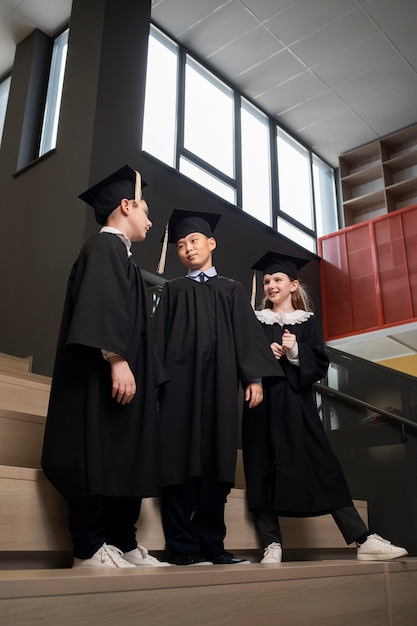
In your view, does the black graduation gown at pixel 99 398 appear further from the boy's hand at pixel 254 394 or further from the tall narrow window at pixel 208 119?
the tall narrow window at pixel 208 119

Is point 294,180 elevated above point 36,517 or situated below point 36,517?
above

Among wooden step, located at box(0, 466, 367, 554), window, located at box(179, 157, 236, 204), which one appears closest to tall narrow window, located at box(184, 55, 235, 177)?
window, located at box(179, 157, 236, 204)

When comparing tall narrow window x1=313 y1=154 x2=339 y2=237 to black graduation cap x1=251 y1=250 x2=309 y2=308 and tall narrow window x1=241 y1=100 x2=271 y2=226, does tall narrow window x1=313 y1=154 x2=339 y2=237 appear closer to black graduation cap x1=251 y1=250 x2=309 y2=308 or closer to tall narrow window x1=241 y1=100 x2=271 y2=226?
tall narrow window x1=241 y1=100 x2=271 y2=226

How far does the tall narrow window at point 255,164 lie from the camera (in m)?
7.43

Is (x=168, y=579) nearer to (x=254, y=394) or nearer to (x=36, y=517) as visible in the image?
(x=36, y=517)

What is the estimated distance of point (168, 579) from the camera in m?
1.38

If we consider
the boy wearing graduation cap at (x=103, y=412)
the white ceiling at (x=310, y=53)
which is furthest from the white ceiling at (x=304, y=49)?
the boy wearing graduation cap at (x=103, y=412)

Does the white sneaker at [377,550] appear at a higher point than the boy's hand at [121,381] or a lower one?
lower

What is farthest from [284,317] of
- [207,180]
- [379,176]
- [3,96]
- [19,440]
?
[379,176]

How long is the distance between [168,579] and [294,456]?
1.18 metres

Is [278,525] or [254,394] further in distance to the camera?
[278,525]

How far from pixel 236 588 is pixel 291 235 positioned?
6.71m

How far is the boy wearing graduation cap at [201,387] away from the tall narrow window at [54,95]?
391 centimetres

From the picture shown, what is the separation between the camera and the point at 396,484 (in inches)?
132
